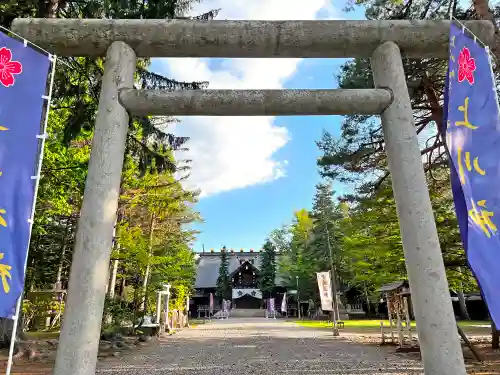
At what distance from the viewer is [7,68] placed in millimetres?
3465

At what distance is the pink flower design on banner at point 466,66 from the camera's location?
3.59 metres

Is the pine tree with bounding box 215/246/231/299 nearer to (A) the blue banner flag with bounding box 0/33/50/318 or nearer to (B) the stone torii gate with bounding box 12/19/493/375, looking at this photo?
(B) the stone torii gate with bounding box 12/19/493/375

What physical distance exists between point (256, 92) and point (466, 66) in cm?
210

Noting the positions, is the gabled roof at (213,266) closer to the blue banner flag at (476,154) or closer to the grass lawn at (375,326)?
the grass lawn at (375,326)

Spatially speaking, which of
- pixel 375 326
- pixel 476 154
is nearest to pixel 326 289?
pixel 375 326

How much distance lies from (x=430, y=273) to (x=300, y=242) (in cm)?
2975

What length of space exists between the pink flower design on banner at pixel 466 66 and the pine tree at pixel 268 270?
118ft

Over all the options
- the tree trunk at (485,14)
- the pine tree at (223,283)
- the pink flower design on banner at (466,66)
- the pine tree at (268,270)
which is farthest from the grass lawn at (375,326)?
the pine tree at (223,283)

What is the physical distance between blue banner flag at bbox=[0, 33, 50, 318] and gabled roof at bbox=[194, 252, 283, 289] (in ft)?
118

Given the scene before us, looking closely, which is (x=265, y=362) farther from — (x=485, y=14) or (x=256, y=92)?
(x=485, y=14)

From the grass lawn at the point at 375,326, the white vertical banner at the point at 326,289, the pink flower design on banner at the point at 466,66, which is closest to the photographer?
the pink flower design on banner at the point at 466,66

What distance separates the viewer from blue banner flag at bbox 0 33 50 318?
3086mm

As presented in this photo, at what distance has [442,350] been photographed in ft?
10.2

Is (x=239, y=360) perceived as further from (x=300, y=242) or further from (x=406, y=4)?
(x=300, y=242)
